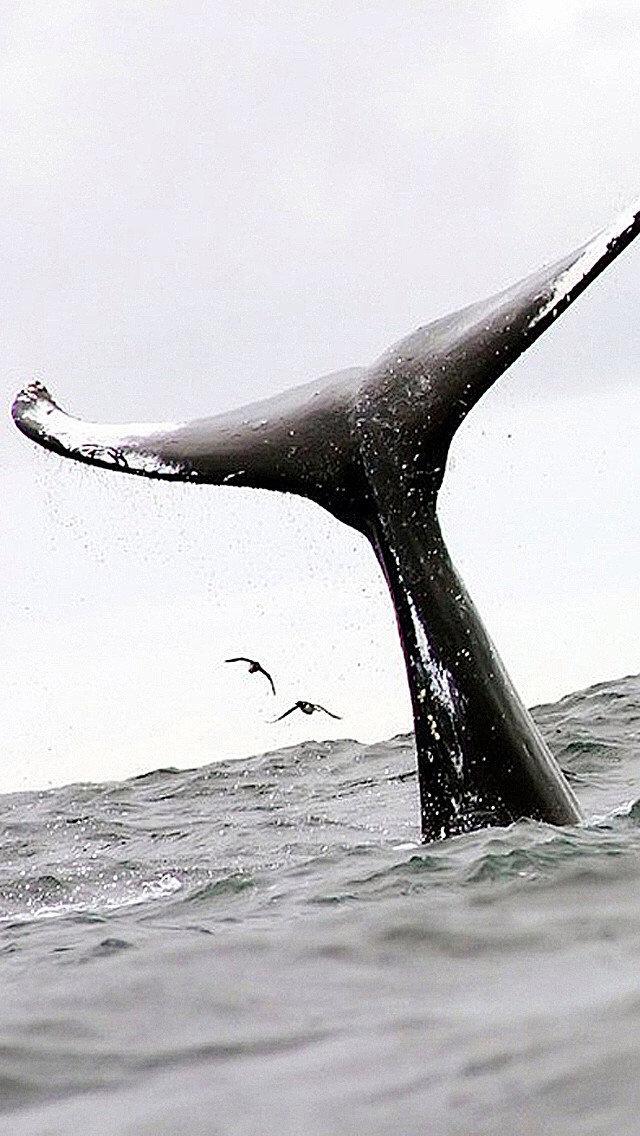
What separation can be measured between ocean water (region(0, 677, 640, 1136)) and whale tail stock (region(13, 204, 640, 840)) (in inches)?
10.4

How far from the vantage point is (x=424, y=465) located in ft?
27.2

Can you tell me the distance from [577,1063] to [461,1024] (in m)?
0.62

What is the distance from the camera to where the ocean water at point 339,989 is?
4.93 metres

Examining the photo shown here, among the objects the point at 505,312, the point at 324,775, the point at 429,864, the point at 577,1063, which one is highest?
the point at 505,312

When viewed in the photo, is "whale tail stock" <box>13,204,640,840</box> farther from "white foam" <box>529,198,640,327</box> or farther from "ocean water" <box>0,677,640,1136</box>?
"ocean water" <box>0,677,640,1136</box>

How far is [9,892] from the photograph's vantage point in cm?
1035

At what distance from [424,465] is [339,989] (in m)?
2.77

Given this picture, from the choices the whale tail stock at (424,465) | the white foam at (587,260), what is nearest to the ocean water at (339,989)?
the whale tail stock at (424,465)

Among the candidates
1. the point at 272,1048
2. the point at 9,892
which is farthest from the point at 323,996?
the point at 9,892

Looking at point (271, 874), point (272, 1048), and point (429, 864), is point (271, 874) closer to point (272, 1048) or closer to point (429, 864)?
point (429, 864)

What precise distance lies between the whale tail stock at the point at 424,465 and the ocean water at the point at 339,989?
0.27 meters

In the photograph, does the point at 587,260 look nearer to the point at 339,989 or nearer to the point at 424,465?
the point at 424,465

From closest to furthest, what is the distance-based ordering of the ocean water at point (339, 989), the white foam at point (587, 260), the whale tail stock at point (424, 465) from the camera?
the ocean water at point (339, 989), the white foam at point (587, 260), the whale tail stock at point (424, 465)

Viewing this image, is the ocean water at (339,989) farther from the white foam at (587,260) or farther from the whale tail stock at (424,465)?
the white foam at (587,260)
